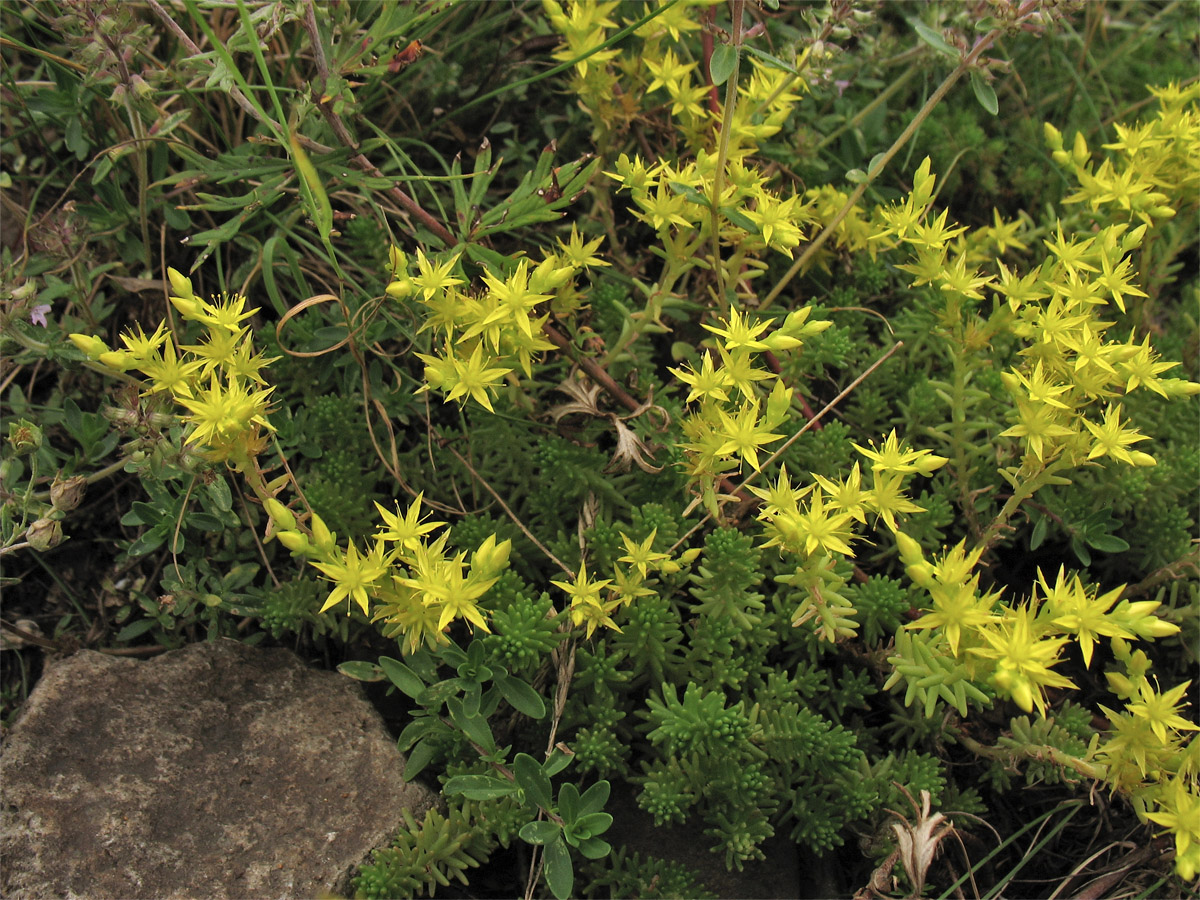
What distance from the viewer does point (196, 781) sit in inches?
89.7

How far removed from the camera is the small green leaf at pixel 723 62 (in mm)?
2074

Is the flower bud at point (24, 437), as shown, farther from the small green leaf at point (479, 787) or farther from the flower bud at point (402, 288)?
the small green leaf at point (479, 787)

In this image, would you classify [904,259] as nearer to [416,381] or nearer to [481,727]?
[416,381]

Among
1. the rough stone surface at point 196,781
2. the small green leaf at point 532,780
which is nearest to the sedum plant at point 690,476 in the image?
the small green leaf at point 532,780

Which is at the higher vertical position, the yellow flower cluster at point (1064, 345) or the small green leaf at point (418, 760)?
the yellow flower cluster at point (1064, 345)

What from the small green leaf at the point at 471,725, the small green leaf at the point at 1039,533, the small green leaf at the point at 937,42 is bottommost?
the small green leaf at the point at 471,725

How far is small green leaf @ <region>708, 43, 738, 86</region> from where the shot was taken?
81.7 inches

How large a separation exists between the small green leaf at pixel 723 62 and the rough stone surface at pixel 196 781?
175 centimetres

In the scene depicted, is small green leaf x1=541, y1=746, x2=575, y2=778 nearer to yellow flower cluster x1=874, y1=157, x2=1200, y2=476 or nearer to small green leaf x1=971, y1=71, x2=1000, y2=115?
yellow flower cluster x1=874, y1=157, x2=1200, y2=476

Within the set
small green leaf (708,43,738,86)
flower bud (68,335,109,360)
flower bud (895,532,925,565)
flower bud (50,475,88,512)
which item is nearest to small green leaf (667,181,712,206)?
small green leaf (708,43,738,86)

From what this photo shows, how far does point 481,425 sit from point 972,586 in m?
1.31

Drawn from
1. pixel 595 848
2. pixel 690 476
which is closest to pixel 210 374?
Result: pixel 690 476

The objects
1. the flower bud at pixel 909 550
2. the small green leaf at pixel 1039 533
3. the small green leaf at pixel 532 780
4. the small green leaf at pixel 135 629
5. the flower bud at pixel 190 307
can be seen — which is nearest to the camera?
the flower bud at pixel 909 550

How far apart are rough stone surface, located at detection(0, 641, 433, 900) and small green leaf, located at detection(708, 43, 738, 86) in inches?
68.8
